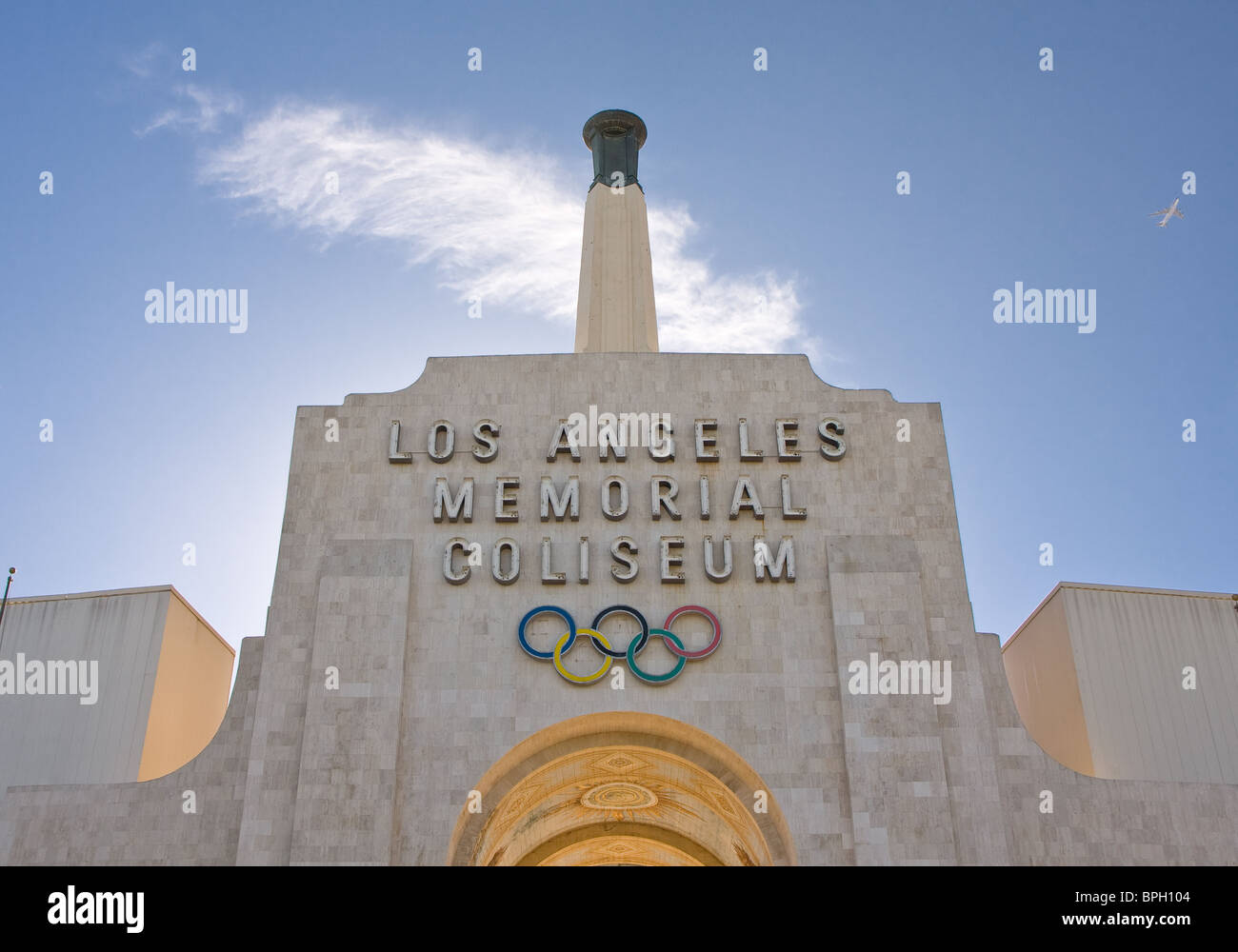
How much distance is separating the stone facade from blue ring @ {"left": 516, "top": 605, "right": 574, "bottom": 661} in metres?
0.22

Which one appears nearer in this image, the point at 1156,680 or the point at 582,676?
the point at 582,676

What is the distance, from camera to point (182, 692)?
3152 cm

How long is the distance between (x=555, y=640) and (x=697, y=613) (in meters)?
3.31

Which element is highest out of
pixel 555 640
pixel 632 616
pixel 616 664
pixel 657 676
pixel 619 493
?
pixel 619 493

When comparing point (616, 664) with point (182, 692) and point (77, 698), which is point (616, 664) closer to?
point (182, 692)

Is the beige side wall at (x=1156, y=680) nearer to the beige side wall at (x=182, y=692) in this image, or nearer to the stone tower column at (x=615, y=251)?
the stone tower column at (x=615, y=251)

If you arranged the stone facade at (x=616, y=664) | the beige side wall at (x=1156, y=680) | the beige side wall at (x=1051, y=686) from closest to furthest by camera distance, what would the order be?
the stone facade at (x=616, y=664)
the beige side wall at (x=1156, y=680)
the beige side wall at (x=1051, y=686)

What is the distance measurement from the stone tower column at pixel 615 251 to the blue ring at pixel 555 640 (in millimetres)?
11390

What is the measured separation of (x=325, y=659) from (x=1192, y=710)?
21310 mm

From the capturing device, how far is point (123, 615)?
30.8 meters

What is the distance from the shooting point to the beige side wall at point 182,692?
97.7 ft

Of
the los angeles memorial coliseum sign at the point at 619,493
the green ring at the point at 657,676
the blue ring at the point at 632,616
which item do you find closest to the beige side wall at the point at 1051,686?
the los angeles memorial coliseum sign at the point at 619,493

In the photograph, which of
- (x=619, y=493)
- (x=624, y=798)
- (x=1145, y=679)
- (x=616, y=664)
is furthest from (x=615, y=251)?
(x=1145, y=679)
